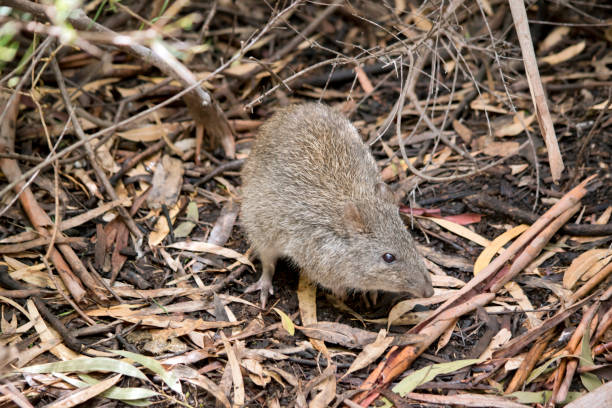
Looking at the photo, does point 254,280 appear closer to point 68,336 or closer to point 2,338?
point 68,336

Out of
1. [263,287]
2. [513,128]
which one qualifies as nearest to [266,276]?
[263,287]

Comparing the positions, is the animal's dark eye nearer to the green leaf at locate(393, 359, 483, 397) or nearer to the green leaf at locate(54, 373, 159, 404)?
the green leaf at locate(393, 359, 483, 397)

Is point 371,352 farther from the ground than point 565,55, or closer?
closer

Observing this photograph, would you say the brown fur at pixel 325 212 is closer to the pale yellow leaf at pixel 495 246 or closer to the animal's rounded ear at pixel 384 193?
the animal's rounded ear at pixel 384 193

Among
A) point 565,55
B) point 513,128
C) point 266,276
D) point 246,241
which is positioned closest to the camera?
point 266,276

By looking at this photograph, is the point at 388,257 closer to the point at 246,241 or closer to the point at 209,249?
the point at 246,241

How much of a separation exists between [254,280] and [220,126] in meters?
1.84

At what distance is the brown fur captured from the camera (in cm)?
507

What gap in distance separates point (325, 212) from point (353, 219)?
26 centimetres

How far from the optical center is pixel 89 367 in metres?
4.37

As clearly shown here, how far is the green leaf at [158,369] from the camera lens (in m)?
4.33

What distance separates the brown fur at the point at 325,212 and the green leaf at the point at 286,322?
221 mm

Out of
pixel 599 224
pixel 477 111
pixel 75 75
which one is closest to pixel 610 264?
pixel 599 224

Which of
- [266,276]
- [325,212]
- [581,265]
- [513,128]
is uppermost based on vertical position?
[513,128]
